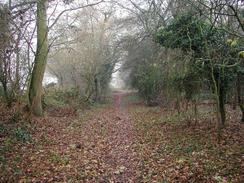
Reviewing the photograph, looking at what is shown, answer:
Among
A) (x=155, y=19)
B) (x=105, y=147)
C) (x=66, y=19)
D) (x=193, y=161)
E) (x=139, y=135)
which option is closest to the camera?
(x=193, y=161)

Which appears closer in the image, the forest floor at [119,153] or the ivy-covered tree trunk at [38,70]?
the forest floor at [119,153]

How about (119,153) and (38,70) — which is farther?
(38,70)

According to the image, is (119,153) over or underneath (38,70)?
underneath

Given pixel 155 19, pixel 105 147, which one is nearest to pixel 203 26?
pixel 105 147

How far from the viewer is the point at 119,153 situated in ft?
34.2

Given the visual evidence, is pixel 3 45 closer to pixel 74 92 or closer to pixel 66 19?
pixel 66 19

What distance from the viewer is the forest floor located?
7.73m

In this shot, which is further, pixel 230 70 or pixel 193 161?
pixel 230 70

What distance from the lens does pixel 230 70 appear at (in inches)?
480

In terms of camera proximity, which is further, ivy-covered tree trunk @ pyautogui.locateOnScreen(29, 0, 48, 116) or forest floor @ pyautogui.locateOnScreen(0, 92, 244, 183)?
ivy-covered tree trunk @ pyautogui.locateOnScreen(29, 0, 48, 116)

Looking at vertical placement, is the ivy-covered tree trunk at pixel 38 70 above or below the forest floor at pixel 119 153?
above

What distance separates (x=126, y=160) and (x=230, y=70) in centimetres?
563

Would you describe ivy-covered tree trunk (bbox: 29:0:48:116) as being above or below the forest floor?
above

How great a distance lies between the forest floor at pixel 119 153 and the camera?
7.73 m
